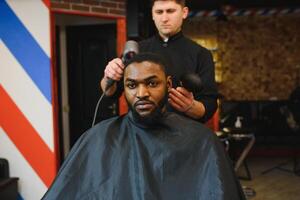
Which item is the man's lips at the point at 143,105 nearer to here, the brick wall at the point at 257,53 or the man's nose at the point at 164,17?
the man's nose at the point at 164,17

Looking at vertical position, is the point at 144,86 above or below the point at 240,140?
above

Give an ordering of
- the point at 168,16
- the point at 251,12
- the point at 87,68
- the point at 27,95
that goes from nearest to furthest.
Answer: the point at 168,16 < the point at 27,95 < the point at 87,68 < the point at 251,12

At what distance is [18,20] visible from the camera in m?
2.74

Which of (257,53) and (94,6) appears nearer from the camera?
(94,6)

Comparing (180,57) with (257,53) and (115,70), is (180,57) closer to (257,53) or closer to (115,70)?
(115,70)

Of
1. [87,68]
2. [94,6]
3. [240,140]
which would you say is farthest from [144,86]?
[240,140]

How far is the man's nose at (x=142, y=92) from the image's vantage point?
114 centimetres

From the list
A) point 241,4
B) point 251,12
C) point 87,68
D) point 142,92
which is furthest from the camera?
point 251,12

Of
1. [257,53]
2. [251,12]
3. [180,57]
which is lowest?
[257,53]

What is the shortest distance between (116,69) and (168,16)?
0.35 meters

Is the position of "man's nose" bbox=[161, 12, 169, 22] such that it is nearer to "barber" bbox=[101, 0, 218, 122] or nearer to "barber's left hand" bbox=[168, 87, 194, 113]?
"barber" bbox=[101, 0, 218, 122]

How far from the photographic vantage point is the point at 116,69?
123 centimetres

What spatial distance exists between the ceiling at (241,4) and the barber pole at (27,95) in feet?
11.0

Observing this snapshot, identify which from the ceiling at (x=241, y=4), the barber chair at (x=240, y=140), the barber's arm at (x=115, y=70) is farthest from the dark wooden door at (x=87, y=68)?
the barber's arm at (x=115, y=70)
